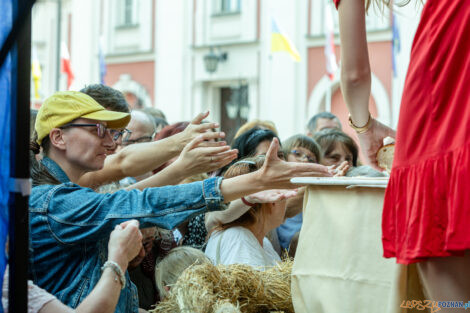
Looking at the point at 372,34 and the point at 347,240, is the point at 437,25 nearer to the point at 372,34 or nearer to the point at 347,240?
the point at 347,240

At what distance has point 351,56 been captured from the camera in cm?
184

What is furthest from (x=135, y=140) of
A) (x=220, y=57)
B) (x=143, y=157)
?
(x=220, y=57)

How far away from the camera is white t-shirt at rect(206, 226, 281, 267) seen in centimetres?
308

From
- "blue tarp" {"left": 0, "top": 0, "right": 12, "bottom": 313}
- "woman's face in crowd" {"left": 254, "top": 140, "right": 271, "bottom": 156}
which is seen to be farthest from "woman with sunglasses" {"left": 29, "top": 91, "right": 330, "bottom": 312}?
"woman's face in crowd" {"left": 254, "top": 140, "right": 271, "bottom": 156}

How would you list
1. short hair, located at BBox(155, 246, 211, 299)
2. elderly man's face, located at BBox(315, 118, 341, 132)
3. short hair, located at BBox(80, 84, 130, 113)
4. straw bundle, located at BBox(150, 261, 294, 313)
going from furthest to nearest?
elderly man's face, located at BBox(315, 118, 341, 132), short hair, located at BBox(80, 84, 130, 113), short hair, located at BBox(155, 246, 211, 299), straw bundle, located at BBox(150, 261, 294, 313)

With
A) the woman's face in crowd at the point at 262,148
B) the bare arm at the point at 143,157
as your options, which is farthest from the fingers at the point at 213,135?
the woman's face in crowd at the point at 262,148

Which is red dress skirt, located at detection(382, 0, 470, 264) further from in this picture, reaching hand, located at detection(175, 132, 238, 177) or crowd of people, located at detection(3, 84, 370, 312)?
reaching hand, located at detection(175, 132, 238, 177)

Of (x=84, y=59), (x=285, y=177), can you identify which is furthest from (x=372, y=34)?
(x=285, y=177)

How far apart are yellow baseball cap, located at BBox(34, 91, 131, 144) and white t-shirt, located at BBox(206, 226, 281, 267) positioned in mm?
974

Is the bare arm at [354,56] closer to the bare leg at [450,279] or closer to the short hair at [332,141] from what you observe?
the bare leg at [450,279]

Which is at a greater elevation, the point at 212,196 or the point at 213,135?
the point at 213,135

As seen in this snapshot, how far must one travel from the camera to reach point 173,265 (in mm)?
2795

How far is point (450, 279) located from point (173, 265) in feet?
5.02

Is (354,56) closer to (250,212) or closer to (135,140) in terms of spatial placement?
(250,212)
